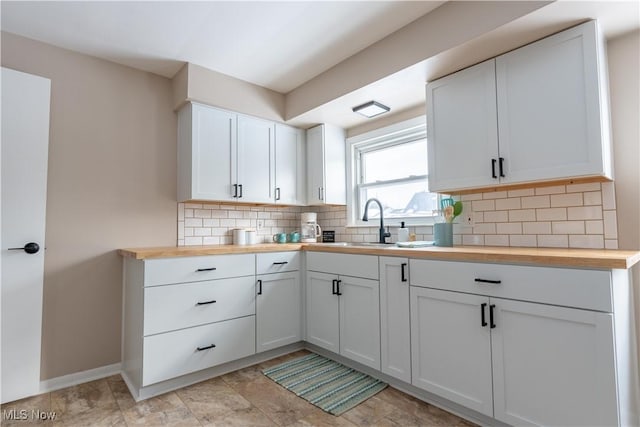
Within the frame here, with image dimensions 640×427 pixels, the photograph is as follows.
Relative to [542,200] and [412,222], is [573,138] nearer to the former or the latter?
[542,200]

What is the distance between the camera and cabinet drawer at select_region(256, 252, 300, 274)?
265 centimetres

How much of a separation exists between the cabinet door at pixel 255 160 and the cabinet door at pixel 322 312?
910 mm

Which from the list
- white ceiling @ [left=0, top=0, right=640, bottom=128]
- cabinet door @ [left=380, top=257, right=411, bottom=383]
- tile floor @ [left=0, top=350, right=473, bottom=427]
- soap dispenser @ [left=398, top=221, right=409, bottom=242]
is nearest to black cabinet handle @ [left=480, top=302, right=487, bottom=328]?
cabinet door @ [left=380, top=257, right=411, bottom=383]

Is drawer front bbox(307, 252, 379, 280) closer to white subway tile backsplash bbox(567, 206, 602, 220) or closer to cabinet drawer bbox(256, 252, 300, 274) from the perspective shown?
cabinet drawer bbox(256, 252, 300, 274)

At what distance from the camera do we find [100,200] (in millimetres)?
2533

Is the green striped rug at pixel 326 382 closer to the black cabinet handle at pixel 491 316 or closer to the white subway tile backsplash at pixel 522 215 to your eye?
the black cabinet handle at pixel 491 316

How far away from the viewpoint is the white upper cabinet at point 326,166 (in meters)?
3.35

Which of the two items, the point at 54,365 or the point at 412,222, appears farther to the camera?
the point at 412,222

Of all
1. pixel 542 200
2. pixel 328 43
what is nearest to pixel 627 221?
pixel 542 200

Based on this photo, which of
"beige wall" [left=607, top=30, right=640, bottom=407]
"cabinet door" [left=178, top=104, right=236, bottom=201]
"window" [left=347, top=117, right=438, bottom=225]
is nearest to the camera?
"beige wall" [left=607, top=30, right=640, bottom=407]

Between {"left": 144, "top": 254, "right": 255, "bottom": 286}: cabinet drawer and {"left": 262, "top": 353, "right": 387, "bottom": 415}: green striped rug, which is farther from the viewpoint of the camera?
{"left": 144, "top": 254, "right": 255, "bottom": 286}: cabinet drawer

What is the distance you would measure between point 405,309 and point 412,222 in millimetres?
995

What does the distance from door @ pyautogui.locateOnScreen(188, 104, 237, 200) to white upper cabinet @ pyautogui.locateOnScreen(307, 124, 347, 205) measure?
0.84m

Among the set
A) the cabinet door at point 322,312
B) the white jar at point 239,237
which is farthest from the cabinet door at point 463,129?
the white jar at point 239,237
